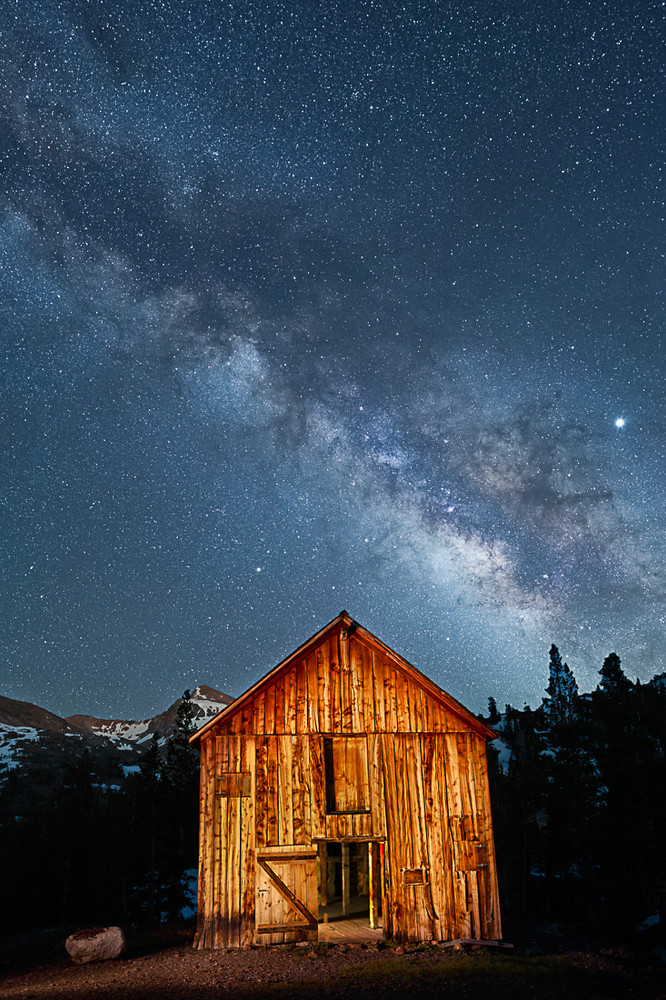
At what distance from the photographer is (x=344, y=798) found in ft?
52.6

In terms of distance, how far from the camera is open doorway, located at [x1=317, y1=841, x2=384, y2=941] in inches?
611

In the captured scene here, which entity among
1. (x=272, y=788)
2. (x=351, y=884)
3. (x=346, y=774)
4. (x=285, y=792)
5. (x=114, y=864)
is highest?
(x=346, y=774)

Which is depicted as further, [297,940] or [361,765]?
[361,765]

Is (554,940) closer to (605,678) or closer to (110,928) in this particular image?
(110,928)

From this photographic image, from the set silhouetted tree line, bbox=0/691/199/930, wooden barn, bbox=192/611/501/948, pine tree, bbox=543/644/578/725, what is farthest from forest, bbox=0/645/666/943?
pine tree, bbox=543/644/578/725

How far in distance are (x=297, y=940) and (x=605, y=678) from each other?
4202 cm

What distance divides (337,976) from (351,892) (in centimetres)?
1471

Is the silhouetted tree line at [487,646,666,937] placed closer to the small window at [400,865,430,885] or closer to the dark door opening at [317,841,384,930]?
the dark door opening at [317,841,384,930]

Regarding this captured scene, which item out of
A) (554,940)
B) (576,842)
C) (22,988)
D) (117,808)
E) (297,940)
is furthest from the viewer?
(117,808)

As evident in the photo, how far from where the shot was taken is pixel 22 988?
45.7 ft

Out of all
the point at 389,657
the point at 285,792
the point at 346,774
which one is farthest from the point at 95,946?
the point at 389,657

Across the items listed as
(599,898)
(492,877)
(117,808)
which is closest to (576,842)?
(599,898)

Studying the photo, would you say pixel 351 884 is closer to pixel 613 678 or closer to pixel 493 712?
pixel 613 678

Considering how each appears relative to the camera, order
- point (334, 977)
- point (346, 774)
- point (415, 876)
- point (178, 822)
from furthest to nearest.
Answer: point (178, 822)
point (346, 774)
point (415, 876)
point (334, 977)
